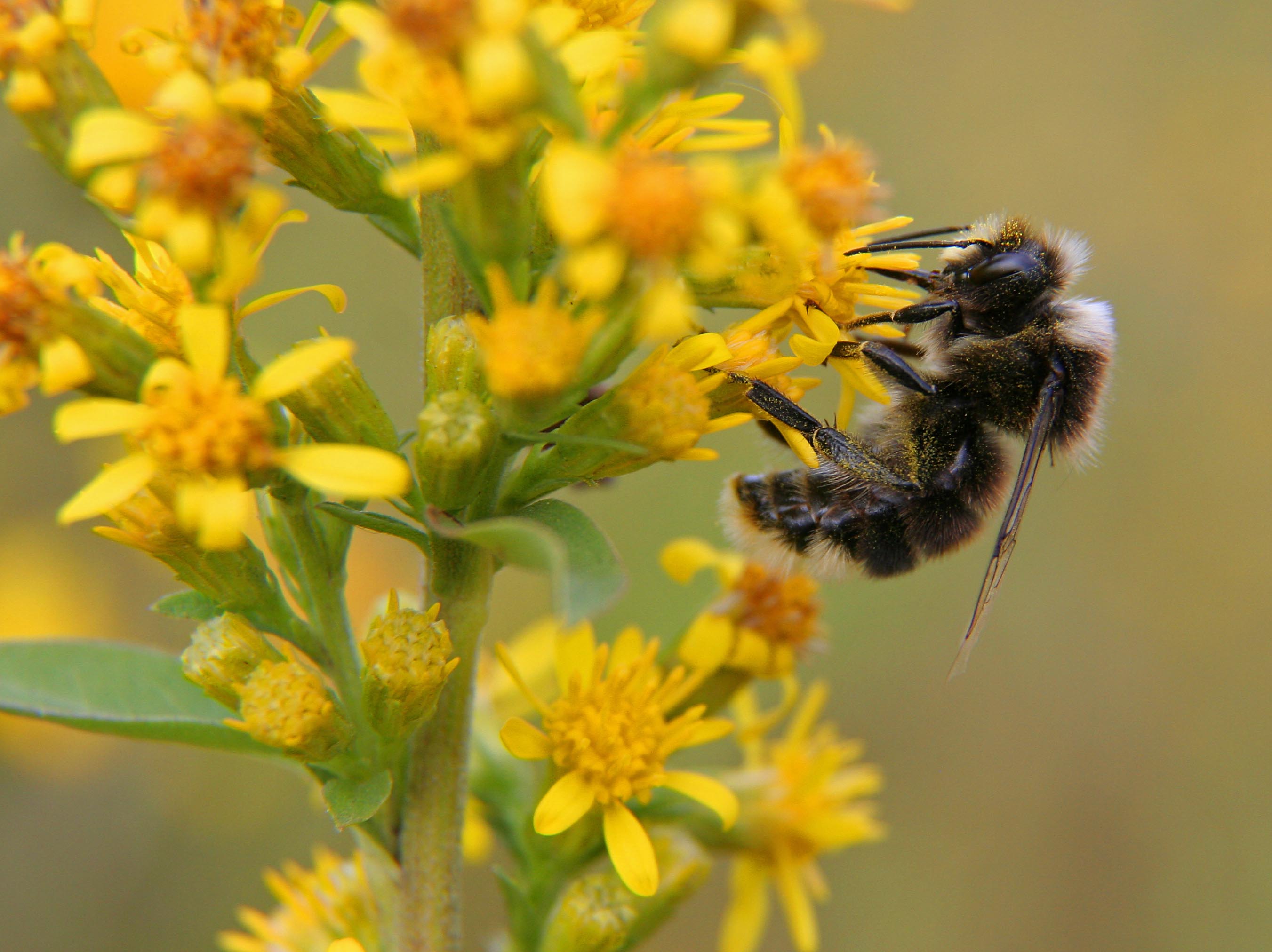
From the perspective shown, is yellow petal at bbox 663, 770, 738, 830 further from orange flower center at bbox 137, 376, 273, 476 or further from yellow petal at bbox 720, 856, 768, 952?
orange flower center at bbox 137, 376, 273, 476

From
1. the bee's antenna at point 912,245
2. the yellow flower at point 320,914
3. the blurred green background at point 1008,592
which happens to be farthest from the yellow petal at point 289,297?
the blurred green background at point 1008,592

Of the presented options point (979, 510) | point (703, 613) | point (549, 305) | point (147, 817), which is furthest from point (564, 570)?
point (147, 817)

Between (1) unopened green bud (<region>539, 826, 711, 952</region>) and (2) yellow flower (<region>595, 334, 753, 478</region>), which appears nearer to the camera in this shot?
(2) yellow flower (<region>595, 334, 753, 478</region>)

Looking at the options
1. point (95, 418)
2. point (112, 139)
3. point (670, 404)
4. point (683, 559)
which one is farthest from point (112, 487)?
point (683, 559)

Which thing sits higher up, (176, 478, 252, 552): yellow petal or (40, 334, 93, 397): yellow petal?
(40, 334, 93, 397): yellow petal

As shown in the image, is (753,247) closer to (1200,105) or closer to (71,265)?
(71,265)

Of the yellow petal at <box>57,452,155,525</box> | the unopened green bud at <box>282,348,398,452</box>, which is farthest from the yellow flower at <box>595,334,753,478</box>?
the yellow petal at <box>57,452,155,525</box>
